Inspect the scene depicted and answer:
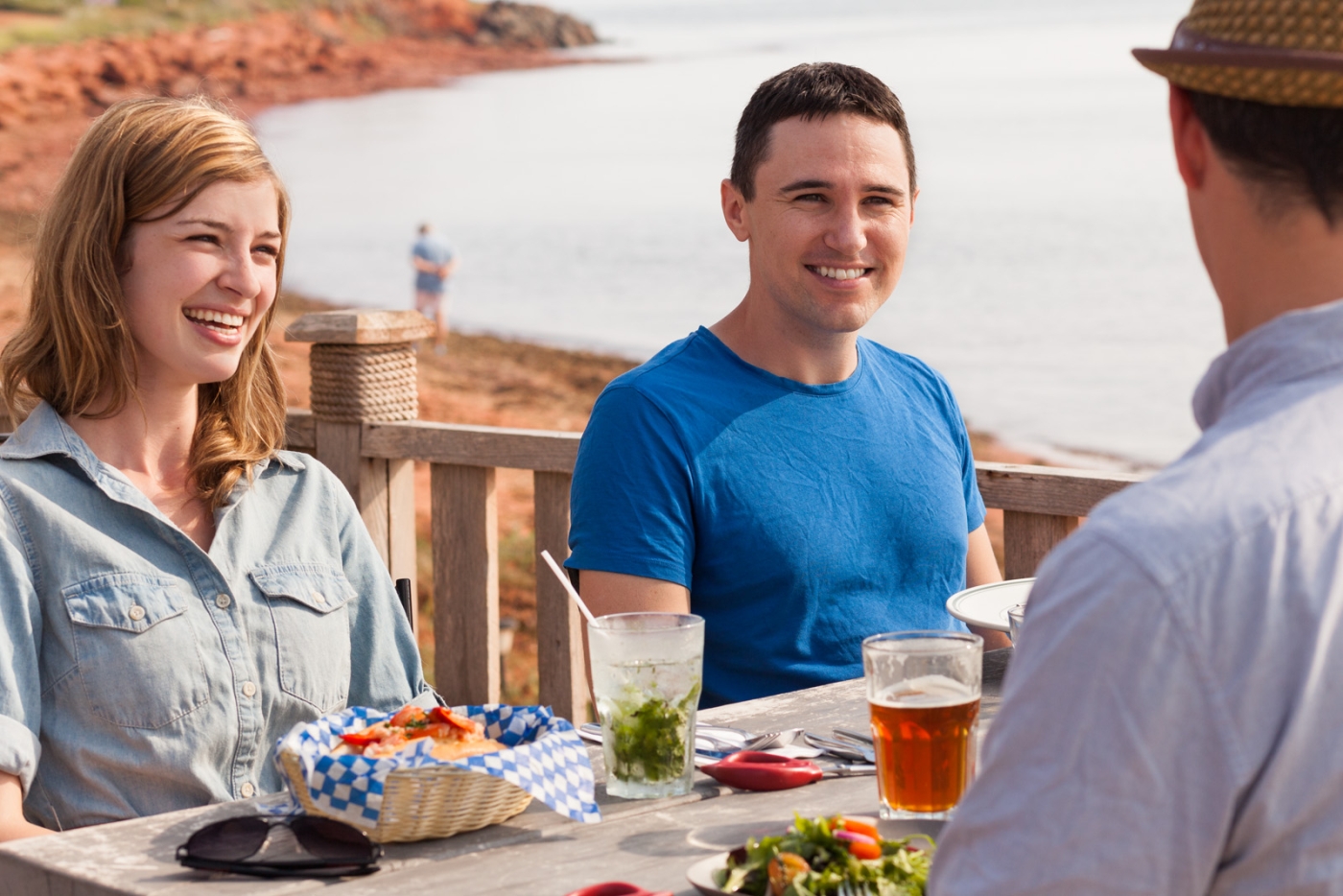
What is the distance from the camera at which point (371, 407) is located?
3252 mm

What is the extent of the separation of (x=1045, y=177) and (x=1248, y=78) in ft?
177

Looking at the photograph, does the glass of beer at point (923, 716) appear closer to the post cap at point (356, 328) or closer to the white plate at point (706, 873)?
the white plate at point (706, 873)

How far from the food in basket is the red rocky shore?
26.7 meters

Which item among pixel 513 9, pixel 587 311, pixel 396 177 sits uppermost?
pixel 513 9

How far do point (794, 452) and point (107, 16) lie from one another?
42661 mm

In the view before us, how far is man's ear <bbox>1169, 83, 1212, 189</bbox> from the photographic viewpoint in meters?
0.88

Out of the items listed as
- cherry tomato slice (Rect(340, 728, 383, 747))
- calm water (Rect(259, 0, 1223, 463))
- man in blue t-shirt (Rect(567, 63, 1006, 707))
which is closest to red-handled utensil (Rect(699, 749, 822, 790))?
cherry tomato slice (Rect(340, 728, 383, 747))

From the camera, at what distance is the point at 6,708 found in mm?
1720

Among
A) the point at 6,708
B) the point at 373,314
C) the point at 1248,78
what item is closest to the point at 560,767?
the point at 6,708

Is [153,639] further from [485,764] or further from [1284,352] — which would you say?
[1284,352]

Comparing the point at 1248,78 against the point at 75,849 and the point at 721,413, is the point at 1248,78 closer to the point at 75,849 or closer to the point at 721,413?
the point at 75,849

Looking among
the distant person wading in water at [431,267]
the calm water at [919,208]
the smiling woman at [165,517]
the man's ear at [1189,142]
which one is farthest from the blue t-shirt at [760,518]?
the calm water at [919,208]

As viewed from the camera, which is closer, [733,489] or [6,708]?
[6,708]

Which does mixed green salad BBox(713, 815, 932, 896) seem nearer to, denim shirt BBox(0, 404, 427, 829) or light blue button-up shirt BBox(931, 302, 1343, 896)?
light blue button-up shirt BBox(931, 302, 1343, 896)
